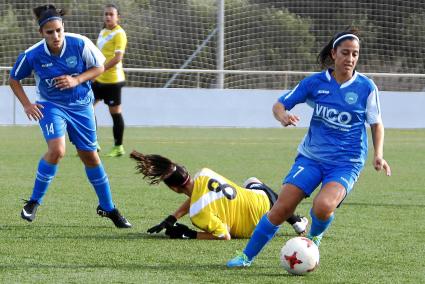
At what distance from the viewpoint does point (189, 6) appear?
2269 cm

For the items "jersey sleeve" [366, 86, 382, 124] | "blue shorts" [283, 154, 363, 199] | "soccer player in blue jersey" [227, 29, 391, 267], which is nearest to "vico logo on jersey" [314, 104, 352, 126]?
"soccer player in blue jersey" [227, 29, 391, 267]

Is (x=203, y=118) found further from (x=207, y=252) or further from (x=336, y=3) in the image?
(x=207, y=252)

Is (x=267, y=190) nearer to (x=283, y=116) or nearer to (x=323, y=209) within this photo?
(x=323, y=209)

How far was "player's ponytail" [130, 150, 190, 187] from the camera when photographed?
678cm

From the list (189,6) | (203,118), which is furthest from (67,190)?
(189,6)

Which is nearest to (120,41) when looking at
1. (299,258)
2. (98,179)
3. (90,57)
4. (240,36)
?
(90,57)

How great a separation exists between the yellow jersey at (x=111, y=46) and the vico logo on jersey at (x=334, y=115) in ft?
24.6

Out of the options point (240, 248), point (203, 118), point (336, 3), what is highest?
point (240, 248)

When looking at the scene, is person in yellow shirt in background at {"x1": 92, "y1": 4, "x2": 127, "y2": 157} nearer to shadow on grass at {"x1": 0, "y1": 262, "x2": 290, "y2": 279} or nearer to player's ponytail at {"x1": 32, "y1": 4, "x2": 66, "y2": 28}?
player's ponytail at {"x1": 32, "y1": 4, "x2": 66, "y2": 28}

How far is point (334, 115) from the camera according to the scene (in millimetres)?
5875

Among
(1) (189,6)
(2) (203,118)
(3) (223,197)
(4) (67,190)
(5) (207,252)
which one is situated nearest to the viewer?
(5) (207,252)

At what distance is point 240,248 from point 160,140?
10437 millimetres

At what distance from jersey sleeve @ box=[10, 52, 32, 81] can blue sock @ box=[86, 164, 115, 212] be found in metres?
0.89

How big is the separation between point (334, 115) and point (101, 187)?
2.36 m
